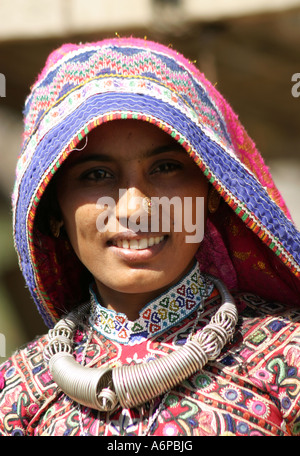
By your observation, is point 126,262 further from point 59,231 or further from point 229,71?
point 229,71

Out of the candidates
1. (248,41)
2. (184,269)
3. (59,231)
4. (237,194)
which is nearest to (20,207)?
(59,231)

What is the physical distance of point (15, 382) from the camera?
199 centimetres

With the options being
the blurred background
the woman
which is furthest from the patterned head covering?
the blurred background

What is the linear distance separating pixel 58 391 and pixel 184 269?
538 millimetres

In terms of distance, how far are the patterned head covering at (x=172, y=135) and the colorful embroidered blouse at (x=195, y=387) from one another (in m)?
0.17

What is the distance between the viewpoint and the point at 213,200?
77.5 inches

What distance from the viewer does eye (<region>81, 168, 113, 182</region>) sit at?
1.82m

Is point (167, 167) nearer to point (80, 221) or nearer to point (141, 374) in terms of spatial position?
point (80, 221)

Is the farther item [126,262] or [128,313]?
[128,313]

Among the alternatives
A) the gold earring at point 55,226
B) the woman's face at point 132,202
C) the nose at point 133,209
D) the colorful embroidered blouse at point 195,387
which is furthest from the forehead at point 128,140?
the colorful embroidered blouse at point 195,387

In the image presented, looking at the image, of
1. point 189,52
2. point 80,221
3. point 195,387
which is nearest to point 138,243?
point 80,221

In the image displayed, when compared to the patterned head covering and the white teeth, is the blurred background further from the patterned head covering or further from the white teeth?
the white teeth

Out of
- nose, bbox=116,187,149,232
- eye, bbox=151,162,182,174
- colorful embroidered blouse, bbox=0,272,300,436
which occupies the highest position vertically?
eye, bbox=151,162,182,174
